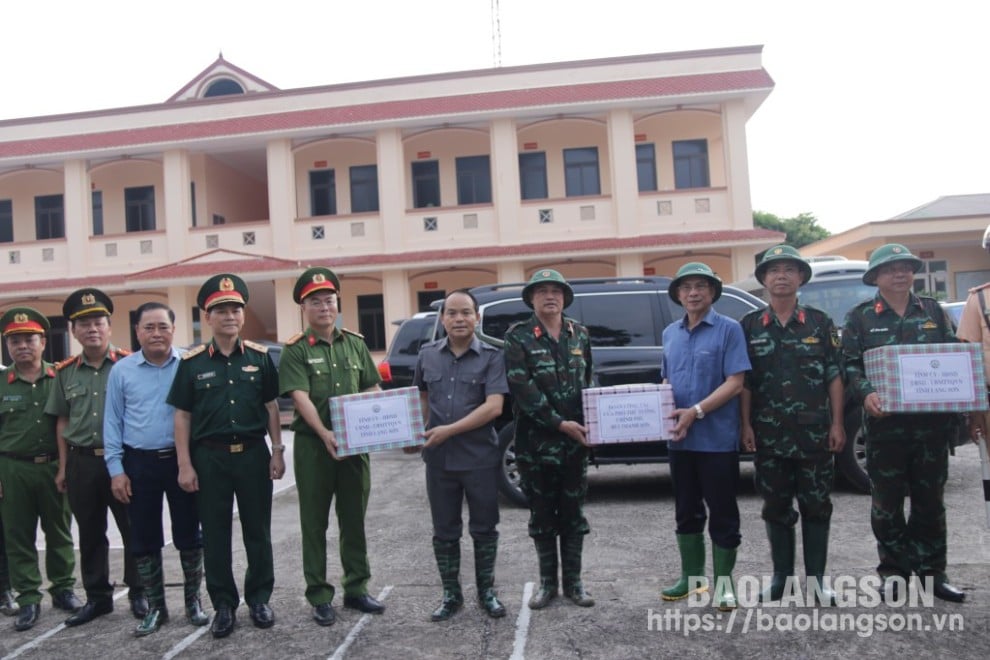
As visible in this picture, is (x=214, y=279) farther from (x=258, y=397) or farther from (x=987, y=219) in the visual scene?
(x=987, y=219)

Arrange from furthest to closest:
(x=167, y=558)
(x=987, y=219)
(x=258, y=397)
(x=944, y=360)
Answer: (x=987, y=219) < (x=167, y=558) < (x=258, y=397) < (x=944, y=360)

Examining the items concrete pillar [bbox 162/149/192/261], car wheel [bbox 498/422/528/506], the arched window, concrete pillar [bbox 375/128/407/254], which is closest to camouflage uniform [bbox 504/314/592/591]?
car wheel [bbox 498/422/528/506]

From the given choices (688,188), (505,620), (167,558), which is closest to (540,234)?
(688,188)

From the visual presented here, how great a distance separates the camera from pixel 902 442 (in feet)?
14.0

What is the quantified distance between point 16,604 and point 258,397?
2356mm

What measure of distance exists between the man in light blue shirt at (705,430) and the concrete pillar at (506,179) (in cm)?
1515

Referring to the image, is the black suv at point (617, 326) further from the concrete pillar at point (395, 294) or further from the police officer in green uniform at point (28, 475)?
the concrete pillar at point (395, 294)

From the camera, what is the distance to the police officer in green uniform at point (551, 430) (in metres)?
4.27

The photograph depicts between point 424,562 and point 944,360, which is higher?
point 944,360

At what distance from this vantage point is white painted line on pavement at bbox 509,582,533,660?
12.3ft

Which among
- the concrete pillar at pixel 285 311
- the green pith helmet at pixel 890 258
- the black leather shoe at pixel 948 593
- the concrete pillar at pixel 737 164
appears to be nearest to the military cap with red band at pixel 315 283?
the green pith helmet at pixel 890 258

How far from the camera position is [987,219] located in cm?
2502

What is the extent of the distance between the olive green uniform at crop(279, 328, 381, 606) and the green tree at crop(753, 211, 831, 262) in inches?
1607

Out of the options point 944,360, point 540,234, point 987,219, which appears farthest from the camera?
point 987,219
